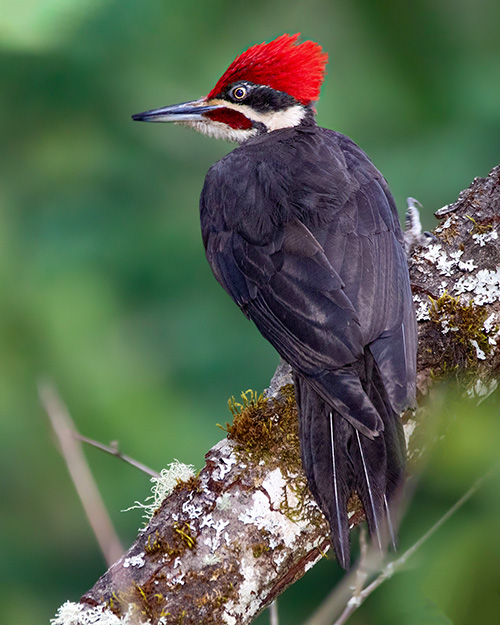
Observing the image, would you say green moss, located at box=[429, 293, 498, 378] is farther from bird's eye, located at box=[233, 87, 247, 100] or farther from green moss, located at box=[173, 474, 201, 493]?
bird's eye, located at box=[233, 87, 247, 100]

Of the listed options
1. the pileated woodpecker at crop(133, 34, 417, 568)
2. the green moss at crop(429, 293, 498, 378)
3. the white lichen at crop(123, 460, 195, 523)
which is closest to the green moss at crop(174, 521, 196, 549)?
the white lichen at crop(123, 460, 195, 523)

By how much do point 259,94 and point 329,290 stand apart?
1.16 m

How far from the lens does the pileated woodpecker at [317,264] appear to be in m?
2.06

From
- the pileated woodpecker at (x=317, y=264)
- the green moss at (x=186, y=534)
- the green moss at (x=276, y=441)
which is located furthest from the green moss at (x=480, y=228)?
the green moss at (x=186, y=534)

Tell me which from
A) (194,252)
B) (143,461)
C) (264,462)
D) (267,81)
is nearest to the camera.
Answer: (264,462)

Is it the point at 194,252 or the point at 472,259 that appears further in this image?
the point at 194,252

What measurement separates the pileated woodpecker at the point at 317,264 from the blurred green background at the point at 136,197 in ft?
2.79

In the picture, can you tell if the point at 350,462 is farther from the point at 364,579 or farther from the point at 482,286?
the point at 482,286

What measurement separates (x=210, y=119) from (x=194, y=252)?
0.88 m

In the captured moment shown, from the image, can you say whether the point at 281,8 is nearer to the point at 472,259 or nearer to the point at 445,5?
the point at 445,5

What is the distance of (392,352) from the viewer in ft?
7.03

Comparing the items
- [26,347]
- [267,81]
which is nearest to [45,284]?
[26,347]

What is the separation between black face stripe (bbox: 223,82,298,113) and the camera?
10.1ft

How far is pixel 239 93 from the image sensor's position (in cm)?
309
